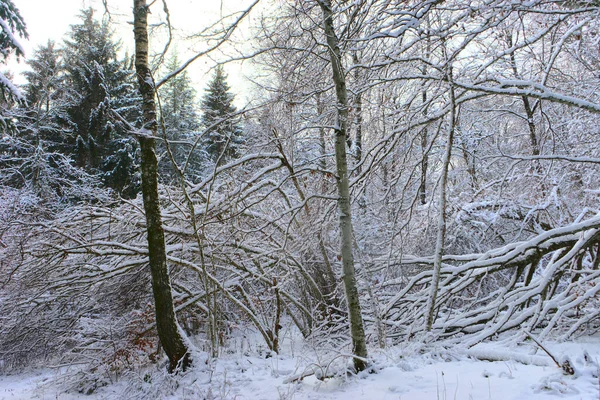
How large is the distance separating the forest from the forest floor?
0.05 meters

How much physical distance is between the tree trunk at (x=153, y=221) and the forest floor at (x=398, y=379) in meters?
0.40

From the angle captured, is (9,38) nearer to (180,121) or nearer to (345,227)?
(345,227)

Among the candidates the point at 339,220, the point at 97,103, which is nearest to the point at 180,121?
the point at 97,103

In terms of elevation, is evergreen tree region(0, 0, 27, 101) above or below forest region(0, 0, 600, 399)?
above

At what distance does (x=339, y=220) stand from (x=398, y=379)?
5.64 ft

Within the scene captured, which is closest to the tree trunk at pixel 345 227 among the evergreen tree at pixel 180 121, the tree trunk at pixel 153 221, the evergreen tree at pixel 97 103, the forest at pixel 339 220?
the forest at pixel 339 220

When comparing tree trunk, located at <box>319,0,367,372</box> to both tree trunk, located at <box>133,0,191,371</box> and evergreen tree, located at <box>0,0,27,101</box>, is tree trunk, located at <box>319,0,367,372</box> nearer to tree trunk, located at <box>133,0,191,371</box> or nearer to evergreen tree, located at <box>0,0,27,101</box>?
tree trunk, located at <box>133,0,191,371</box>

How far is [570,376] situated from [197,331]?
7456 mm

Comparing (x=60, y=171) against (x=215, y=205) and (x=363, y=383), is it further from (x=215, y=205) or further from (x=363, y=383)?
(x=363, y=383)

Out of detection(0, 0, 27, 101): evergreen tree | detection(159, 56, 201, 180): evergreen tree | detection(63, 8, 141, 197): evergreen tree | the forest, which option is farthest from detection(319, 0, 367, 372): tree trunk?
detection(159, 56, 201, 180): evergreen tree

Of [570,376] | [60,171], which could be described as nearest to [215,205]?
[570,376]

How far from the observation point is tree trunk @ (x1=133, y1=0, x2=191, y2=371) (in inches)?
199

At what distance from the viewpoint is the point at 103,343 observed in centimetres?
645

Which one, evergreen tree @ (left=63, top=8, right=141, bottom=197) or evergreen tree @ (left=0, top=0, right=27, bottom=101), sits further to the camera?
evergreen tree @ (left=63, top=8, right=141, bottom=197)
